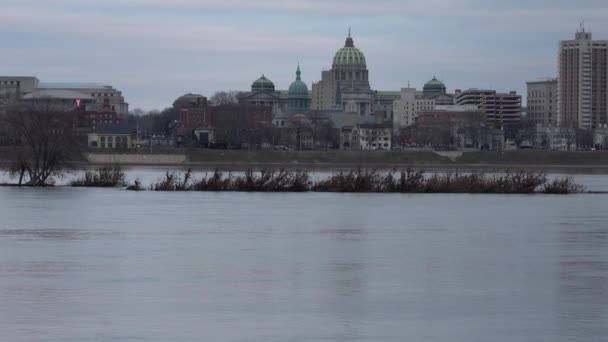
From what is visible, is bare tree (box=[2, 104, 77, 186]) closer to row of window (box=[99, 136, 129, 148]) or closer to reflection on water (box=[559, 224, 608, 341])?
reflection on water (box=[559, 224, 608, 341])

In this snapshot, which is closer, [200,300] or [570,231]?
[200,300]

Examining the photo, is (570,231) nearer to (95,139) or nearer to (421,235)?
(421,235)

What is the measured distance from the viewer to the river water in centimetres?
2208

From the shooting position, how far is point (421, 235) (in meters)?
38.2

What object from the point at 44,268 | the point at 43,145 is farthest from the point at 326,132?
the point at 44,268

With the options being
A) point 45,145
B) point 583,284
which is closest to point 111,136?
point 45,145

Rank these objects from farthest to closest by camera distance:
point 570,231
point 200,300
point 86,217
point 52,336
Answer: point 86,217, point 570,231, point 200,300, point 52,336

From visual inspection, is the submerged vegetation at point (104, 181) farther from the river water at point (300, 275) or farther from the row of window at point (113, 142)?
the row of window at point (113, 142)

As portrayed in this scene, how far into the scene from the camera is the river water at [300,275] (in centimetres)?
2208

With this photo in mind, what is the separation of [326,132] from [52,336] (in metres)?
174

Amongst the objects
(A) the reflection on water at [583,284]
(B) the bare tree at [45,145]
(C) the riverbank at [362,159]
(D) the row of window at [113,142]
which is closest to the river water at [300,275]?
(A) the reflection on water at [583,284]

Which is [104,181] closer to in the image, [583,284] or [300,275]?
[300,275]

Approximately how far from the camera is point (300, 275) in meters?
28.3

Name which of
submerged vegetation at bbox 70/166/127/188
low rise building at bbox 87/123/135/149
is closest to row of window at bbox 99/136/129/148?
low rise building at bbox 87/123/135/149
